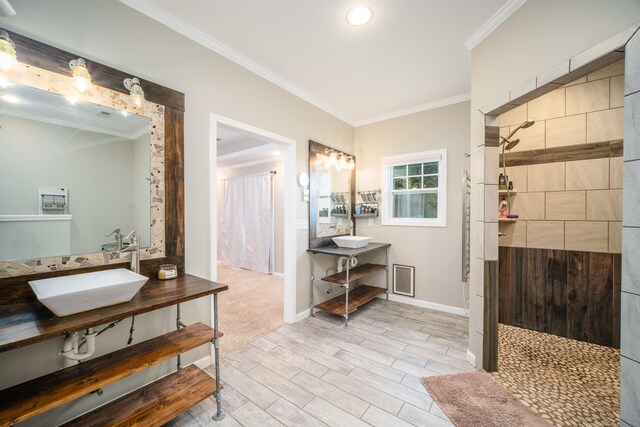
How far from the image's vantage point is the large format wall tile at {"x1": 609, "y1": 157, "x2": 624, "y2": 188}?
7.39 ft

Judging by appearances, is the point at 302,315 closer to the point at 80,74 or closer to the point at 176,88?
the point at 176,88

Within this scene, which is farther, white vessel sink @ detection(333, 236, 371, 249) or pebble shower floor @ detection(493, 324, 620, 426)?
white vessel sink @ detection(333, 236, 371, 249)

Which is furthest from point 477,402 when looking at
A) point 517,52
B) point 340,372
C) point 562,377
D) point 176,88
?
point 176,88

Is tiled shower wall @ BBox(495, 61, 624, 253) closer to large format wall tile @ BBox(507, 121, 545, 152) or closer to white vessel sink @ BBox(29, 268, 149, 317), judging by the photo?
large format wall tile @ BBox(507, 121, 545, 152)

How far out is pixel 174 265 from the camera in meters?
1.85

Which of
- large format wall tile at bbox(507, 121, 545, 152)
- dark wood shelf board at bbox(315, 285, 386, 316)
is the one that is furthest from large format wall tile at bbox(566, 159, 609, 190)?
dark wood shelf board at bbox(315, 285, 386, 316)

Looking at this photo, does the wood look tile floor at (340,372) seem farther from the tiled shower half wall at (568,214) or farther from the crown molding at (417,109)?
the crown molding at (417,109)

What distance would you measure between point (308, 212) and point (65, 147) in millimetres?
2204

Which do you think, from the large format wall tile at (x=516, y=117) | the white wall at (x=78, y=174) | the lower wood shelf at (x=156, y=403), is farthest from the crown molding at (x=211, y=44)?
the lower wood shelf at (x=156, y=403)

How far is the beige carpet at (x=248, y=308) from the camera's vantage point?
105 inches

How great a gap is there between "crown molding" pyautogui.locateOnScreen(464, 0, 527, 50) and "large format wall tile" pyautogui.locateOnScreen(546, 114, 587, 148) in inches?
50.5

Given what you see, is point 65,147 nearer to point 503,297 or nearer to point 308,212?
point 308,212

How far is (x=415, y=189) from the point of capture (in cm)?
359

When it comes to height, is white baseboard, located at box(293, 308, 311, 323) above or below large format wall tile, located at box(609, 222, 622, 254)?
below
